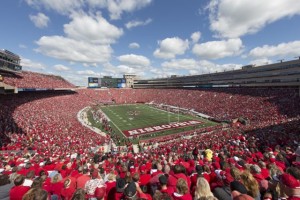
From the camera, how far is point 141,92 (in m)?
99.4

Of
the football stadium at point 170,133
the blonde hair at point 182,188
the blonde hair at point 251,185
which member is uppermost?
the blonde hair at point 182,188

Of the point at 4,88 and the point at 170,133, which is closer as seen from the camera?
the point at 4,88

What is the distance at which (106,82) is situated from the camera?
333ft

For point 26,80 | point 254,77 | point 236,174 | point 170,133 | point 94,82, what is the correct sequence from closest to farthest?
point 236,174
point 170,133
point 26,80
point 254,77
point 94,82

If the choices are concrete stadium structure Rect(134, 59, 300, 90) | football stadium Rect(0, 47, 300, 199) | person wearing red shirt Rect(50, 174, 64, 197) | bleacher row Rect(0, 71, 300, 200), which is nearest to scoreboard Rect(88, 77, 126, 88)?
bleacher row Rect(0, 71, 300, 200)

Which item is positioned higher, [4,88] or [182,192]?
[4,88]

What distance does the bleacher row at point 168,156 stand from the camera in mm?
3850

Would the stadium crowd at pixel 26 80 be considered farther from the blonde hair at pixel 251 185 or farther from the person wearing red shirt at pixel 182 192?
the blonde hair at pixel 251 185

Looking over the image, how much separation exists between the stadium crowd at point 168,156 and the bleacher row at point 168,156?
0.02 m

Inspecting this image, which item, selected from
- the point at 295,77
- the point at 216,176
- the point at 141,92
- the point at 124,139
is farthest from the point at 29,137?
the point at 141,92

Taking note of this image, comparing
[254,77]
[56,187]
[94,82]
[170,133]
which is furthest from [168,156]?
[94,82]

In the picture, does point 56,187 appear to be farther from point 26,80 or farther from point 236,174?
point 26,80

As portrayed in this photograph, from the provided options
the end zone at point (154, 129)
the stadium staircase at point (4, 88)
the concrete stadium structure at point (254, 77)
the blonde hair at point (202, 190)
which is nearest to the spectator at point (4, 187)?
the blonde hair at point (202, 190)

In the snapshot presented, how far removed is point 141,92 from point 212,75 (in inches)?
1593
